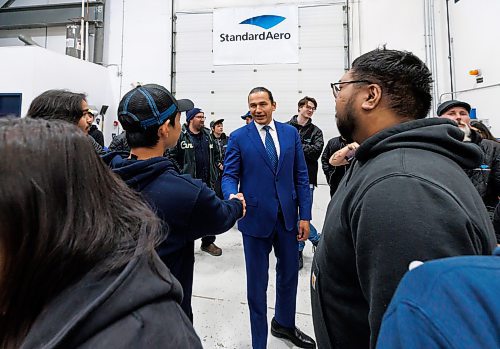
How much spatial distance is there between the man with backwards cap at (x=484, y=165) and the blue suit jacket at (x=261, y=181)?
137 centimetres

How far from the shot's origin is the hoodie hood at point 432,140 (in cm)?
76

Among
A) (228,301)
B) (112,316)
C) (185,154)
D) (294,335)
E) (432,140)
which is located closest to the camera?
(112,316)

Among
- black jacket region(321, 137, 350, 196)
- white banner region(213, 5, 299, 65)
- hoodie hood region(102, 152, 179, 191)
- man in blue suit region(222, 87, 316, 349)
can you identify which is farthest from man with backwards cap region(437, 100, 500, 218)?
white banner region(213, 5, 299, 65)

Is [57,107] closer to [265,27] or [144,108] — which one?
[144,108]

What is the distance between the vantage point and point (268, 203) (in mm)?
1940

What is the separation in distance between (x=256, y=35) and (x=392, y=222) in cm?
630

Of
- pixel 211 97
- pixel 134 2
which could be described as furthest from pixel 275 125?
pixel 134 2

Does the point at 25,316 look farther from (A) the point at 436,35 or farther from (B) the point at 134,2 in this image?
(B) the point at 134,2

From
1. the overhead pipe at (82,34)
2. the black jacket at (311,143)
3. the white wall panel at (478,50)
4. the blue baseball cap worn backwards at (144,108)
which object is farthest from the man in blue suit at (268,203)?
the overhead pipe at (82,34)

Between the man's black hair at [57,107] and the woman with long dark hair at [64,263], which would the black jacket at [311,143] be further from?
the woman with long dark hair at [64,263]

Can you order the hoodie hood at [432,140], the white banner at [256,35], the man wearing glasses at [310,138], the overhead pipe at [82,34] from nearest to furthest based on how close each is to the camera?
the hoodie hood at [432,140] < the man wearing glasses at [310,138] < the white banner at [256,35] < the overhead pipe at [82,34]

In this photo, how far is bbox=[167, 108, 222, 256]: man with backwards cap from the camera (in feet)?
11.2

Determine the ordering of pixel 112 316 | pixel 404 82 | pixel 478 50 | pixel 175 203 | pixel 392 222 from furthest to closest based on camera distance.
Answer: pixel 478 50, pixel 175 203, pixel 404 82, pixel 392 222, pixel 112 316

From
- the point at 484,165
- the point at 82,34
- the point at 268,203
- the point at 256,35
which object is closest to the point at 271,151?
Result: the point at 268,203
